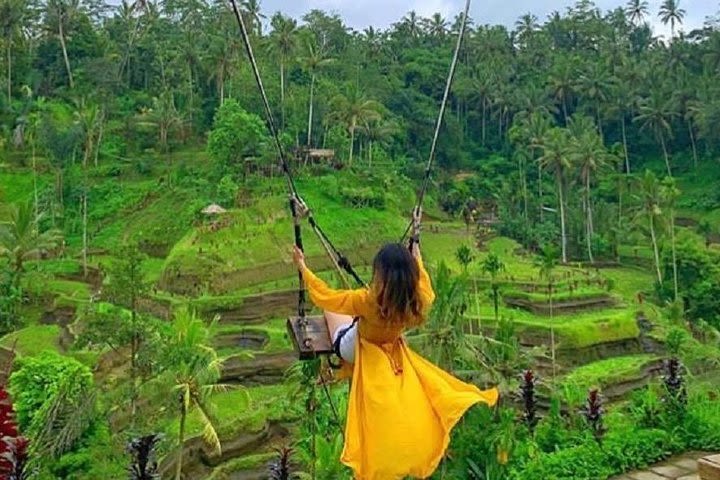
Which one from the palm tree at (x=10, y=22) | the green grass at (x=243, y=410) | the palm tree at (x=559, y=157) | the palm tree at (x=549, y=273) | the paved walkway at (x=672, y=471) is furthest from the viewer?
the palm tree at (x=10, y=22)

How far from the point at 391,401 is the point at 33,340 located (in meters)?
17.9

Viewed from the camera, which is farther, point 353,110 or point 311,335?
point 353,110

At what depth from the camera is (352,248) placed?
85.4ft

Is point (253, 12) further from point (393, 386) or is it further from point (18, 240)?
point (393, 386)

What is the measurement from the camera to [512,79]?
147 feet

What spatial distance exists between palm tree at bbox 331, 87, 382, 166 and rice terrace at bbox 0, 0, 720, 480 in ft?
0.42

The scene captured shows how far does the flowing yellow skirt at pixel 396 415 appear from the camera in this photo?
258 cm

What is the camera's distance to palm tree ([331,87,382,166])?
1287 inches

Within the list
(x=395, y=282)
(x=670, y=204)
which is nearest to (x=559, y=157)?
(x=670, y=204)

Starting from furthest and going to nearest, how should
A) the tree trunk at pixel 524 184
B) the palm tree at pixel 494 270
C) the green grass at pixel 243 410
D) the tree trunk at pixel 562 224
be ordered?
1. the tree trunk at pixel 524 184
2. the tree trunk at pixel 562 224
3. the palm tree at pixel 494 270
4. the green grass at pixel 243 410

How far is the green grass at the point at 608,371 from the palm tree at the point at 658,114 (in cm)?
2102

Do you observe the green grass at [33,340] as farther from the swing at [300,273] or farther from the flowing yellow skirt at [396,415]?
the flowing yellow skirt at [396,415]

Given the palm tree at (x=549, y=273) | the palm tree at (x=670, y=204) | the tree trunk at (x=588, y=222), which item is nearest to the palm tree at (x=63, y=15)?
the tree trunk at (x=588, y=222)

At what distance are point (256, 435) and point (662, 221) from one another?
17219 mm
